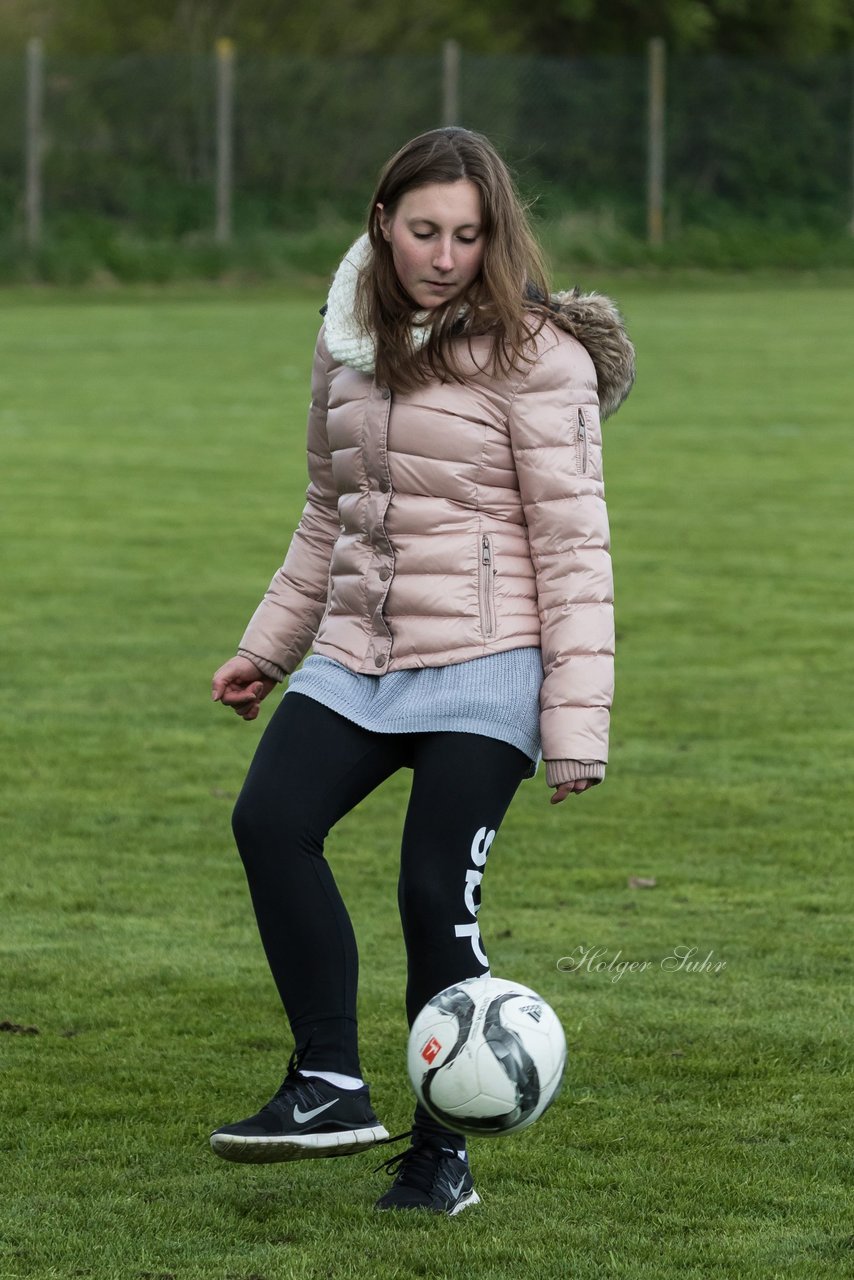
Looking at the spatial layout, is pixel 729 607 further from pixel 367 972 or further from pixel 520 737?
pixel 520 737

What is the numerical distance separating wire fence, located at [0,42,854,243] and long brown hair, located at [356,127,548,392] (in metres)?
26.5

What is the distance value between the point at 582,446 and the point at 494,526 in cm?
20

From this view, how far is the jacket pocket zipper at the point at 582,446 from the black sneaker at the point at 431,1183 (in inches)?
46.6

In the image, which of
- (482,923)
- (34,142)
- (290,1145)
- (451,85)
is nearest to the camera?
(290,1145)

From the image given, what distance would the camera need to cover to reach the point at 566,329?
13.0 ft

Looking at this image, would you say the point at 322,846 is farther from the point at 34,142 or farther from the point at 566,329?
the point at 34,142

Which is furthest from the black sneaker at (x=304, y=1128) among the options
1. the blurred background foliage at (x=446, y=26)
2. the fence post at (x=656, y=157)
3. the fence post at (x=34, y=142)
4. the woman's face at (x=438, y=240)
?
the blurred background foliage at (x=446, y=26)

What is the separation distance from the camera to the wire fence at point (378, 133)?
30.9 m

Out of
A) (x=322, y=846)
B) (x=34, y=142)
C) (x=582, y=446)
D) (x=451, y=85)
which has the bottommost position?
(x=322, y=846)

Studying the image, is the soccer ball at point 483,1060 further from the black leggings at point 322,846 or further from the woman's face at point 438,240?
the woman's face at point 438,240

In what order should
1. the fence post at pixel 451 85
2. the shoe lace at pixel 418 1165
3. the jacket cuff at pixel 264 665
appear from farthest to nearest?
the fence post at pixel 451 85 → the jacket cuff at pixel 264 665 → the shoe lace at pixel 418 1165

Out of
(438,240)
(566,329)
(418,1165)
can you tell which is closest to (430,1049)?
(418,1165)

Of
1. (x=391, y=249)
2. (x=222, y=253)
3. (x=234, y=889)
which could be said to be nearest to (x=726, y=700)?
(x=234, y=889)

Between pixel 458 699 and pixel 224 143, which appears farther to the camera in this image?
pixel 224 143
